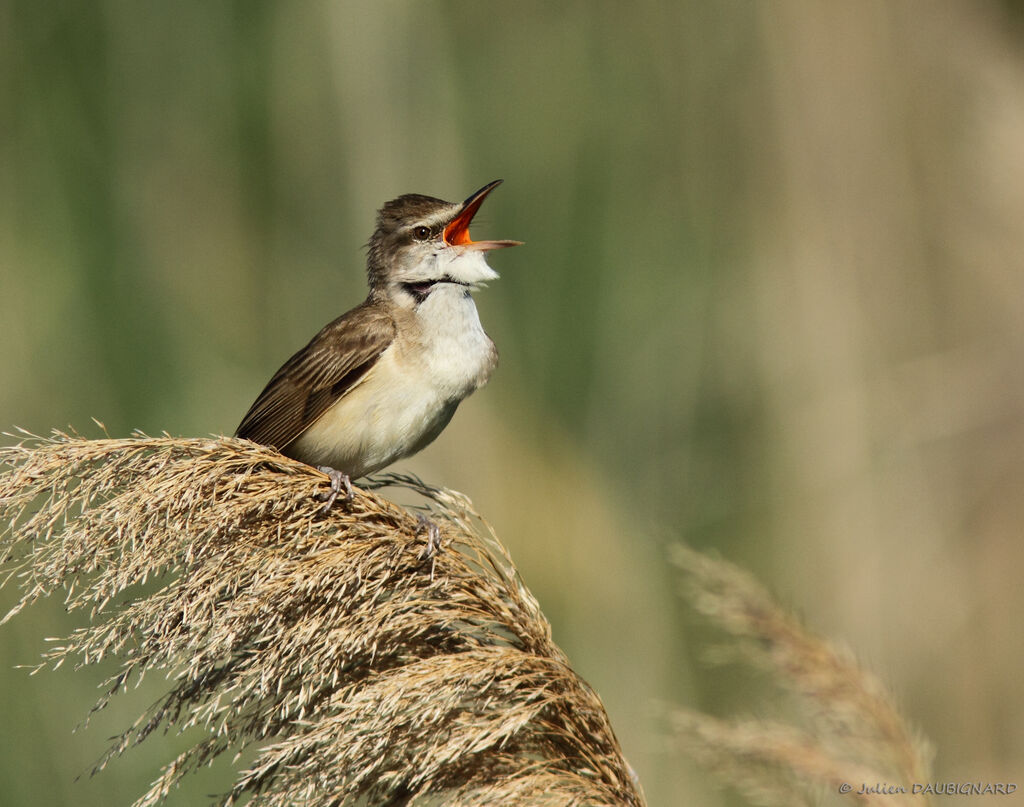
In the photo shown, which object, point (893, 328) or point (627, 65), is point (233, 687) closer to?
point (893, 328)

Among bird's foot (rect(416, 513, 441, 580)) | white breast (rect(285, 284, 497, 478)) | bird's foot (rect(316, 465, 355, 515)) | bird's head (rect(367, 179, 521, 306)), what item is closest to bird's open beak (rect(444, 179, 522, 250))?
bird's head (rect(367, 179, 521, 306))

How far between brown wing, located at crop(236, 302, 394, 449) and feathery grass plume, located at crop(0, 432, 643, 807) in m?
1.33

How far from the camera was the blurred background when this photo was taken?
14.8 ft

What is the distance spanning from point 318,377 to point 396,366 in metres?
0.30

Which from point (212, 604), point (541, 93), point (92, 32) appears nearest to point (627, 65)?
point (541, 93)

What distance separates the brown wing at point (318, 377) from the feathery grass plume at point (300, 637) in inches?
52.5

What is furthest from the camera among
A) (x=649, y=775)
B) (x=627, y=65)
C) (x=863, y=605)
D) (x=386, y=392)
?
(x=627, y=65)

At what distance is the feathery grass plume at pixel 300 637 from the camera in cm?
205

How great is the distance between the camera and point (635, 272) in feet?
17.2

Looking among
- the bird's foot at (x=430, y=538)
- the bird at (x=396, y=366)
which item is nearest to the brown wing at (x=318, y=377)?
the bird at (x=396, y=366)

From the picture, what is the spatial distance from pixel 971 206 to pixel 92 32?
3.81 m

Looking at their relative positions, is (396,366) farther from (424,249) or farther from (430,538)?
(430,538)

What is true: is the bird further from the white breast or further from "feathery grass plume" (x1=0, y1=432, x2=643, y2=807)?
"feathery grass plume" (x1=0, y1=432, x2=643, y2=807)

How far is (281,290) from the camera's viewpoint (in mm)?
5098
